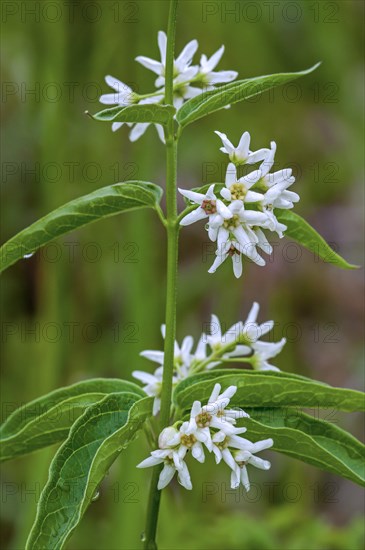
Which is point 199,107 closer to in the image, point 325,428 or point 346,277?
point 325,428

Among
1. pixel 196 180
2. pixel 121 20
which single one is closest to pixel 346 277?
pixel 196 180

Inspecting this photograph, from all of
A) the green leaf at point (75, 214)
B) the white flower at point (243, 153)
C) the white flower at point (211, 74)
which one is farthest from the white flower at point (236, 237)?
the white flower at point (211, 74)

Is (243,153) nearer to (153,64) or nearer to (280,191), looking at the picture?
(280,191)

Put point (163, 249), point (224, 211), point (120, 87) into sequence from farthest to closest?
point (163, 249) → point (120, 87) → point (224, 211)

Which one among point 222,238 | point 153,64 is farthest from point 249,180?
point 153,64

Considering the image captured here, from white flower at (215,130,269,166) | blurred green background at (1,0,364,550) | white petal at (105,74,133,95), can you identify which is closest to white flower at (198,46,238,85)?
white petal at (105,74,133,95)

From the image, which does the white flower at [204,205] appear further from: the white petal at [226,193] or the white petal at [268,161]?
the white petal at [268,161]

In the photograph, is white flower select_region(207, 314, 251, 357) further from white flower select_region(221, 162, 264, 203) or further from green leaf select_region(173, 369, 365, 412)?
white flower select_region(221, 162, 264, 203)
